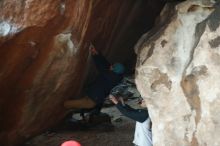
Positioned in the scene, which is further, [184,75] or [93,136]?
[93,136]

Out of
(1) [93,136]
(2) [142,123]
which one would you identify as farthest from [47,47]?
(1) [93,136]

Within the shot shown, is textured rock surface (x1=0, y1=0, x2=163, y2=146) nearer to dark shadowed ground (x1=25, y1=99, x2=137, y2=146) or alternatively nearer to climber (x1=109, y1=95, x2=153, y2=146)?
dark shadowed ground (x1=25, y1=99, x2=137, y2=146)

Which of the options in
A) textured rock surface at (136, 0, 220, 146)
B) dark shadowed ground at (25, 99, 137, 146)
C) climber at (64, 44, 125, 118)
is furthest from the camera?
dark shadowed ground at (25, 99, 137, 146)

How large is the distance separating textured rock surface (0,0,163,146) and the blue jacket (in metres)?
0.25

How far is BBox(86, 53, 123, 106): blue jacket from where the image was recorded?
753 cm

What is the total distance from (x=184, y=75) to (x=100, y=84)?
2.64 metres

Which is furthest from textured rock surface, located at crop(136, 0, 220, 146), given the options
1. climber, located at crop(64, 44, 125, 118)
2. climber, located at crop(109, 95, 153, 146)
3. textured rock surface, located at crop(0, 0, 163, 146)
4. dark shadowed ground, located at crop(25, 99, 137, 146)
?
dark shadowed ground, located at crop(25, 99, 137, 146)

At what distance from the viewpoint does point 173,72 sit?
5652 millimetres

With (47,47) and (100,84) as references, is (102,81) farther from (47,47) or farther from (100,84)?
(47,47)

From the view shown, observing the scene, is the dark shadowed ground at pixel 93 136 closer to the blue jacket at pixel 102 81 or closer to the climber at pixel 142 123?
the blue jacket at pixel 102 81

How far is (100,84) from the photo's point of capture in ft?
26.0

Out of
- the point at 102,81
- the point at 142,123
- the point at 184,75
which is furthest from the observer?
the point at 102,81

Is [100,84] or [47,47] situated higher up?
[47,47]

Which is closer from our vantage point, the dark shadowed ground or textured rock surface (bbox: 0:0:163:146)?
textured rock surface (bbox: 0:0:163:146)
